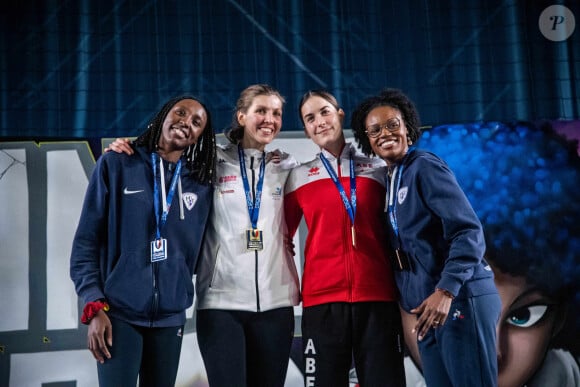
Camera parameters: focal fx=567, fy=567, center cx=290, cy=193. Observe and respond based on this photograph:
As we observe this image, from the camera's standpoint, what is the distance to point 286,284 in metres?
2.47

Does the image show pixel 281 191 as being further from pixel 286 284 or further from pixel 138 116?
pixel 138 116

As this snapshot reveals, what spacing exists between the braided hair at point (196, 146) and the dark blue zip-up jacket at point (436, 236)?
0.85m

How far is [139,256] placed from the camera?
2.23 m

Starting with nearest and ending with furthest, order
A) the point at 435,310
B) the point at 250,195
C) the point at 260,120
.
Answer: the point at 435,310, the point at 250,195, the point at 260,120

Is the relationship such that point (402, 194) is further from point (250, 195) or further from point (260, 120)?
point (260, 120)

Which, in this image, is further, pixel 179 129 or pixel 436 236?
pixel 179 129

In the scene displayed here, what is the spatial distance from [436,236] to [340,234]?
0.42m

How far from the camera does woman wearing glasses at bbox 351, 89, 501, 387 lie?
2.10 metres

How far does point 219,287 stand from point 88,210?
2.03ft

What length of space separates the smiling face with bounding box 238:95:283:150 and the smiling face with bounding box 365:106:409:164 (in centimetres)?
46

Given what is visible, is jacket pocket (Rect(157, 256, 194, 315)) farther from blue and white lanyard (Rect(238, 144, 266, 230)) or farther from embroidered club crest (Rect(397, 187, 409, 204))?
embroidered club crest (Rect(397, 187, 409, 204))

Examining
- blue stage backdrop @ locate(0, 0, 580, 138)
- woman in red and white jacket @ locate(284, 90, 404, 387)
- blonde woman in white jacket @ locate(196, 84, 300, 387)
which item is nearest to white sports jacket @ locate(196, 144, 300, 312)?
blonde woman in white jacket @ locate(196, 84, 300, 387)

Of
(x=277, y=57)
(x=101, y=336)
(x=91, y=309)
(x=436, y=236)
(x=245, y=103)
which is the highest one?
(x=277, y=57)

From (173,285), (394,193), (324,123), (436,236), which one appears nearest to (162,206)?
(173,285)
